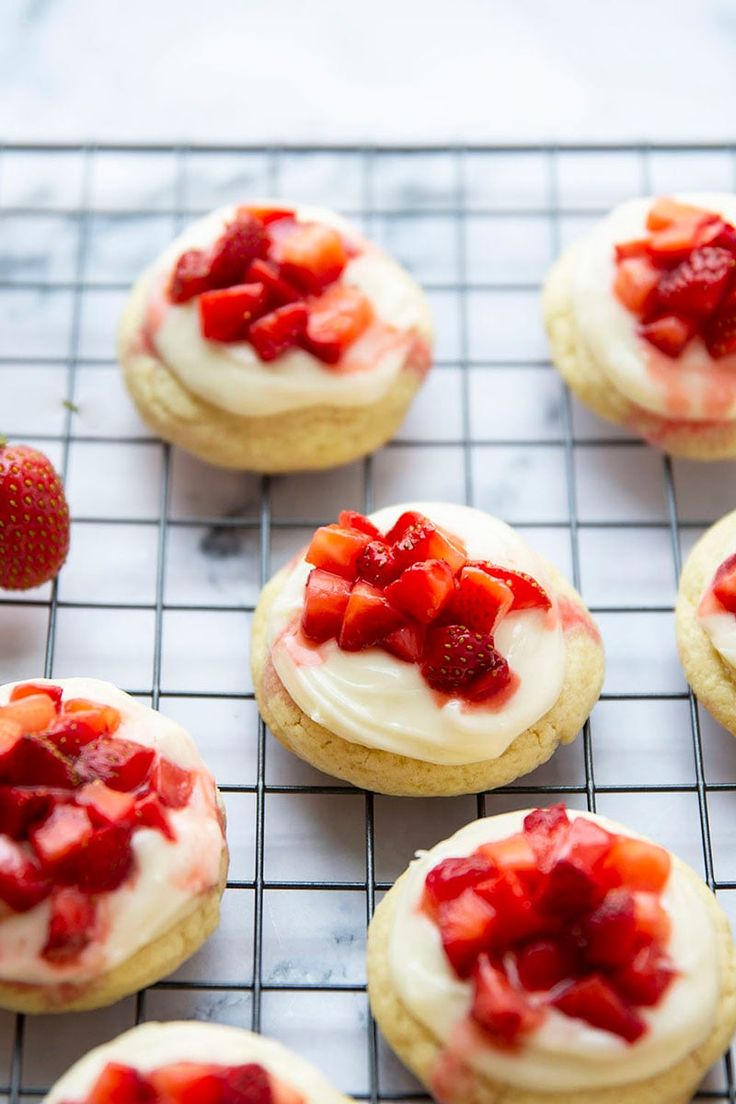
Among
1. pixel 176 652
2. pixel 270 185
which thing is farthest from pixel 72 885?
pixel 270 185

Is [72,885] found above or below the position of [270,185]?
below

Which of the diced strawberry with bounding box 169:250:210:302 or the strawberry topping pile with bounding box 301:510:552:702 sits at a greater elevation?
the diced strawberry with bounding box 169:250:210:302

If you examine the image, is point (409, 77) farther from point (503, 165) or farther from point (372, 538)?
point (372, 538)

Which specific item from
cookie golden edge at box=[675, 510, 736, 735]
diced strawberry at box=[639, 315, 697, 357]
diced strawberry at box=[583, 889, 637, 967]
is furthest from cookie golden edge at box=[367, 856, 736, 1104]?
diced strawberry at box=[639, 315, 697, 357]

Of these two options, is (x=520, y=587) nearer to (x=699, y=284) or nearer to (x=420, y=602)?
(x=420, y=602)

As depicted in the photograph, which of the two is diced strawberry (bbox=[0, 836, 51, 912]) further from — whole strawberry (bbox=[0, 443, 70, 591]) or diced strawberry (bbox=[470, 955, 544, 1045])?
diced strawberry (bbox=[470, 955, 544, 1045])

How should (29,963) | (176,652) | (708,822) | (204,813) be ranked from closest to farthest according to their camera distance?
(29,963) < (204,813) < (708,822) < (176,652)
